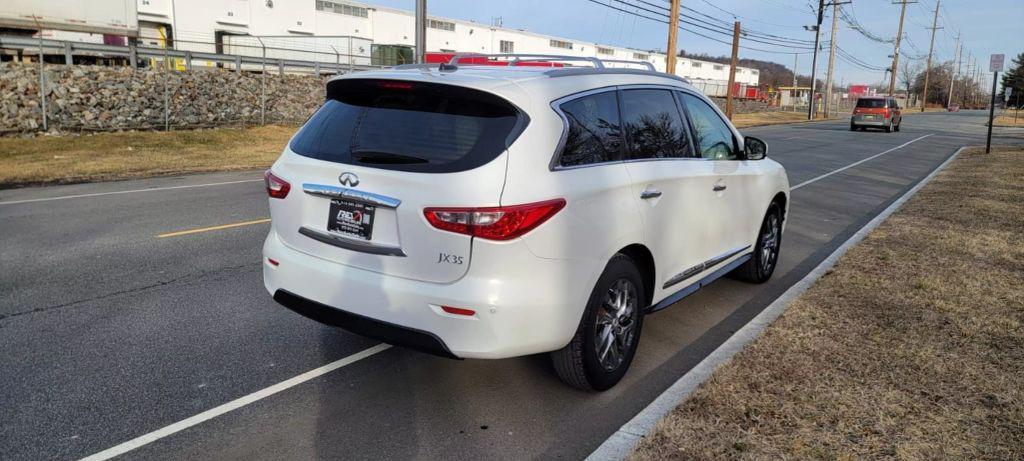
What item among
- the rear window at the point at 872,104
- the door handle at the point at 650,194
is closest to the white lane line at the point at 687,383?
the door handle at the point at 650,194

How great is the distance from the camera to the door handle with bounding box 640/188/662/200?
4.02 m

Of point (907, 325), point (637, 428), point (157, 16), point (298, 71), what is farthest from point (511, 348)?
point (157, 16)

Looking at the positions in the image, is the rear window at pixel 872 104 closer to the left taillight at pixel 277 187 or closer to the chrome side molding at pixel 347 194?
the left taillight at pixel 277 187

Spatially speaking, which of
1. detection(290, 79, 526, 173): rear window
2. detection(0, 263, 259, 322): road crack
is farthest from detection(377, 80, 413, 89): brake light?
detection(0, 263, 259, 322): road crack

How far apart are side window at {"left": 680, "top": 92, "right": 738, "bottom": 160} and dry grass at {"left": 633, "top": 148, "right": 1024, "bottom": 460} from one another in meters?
1.28

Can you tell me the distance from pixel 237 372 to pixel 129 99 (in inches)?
780

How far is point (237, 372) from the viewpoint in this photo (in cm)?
416

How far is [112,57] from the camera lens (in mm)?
22641

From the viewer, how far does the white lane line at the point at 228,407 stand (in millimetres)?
3266

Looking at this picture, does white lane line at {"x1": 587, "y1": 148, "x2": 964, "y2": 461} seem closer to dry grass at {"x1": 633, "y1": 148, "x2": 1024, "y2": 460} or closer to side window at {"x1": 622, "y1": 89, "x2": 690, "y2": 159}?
dry grass at {"x1": 633, "y1": 148, "x2": 1024, "y2": 460}

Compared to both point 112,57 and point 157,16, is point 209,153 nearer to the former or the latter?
point 112,57

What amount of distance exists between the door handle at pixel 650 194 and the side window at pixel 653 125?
8.6 inches

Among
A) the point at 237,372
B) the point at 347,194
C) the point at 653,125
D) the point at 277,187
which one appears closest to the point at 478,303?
the point at 347,194

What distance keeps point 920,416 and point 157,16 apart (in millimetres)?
38098
